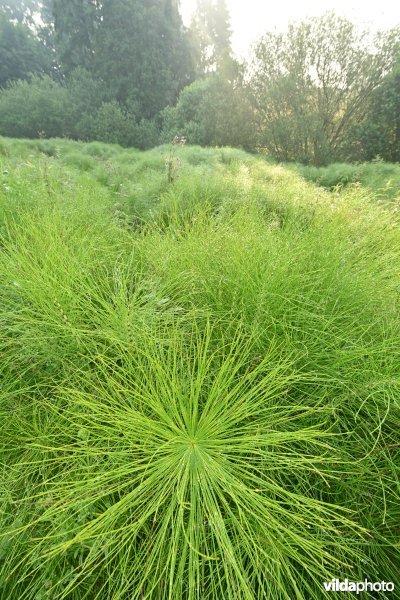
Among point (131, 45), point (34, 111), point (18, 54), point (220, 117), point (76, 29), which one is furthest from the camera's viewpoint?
point (18, 54)

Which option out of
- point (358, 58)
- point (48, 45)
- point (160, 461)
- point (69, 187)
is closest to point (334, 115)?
point (358, 58)

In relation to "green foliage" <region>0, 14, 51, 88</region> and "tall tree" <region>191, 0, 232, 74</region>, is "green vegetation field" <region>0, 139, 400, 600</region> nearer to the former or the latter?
"tall tree" <region>191, 0, 232, 74</region>

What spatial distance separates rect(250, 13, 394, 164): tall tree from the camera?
8.84 metres

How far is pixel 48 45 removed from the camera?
20.5 meters

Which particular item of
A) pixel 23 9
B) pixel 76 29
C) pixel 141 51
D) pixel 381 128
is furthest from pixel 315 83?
pixel 23 9

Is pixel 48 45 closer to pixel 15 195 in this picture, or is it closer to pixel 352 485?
pixel 15 195

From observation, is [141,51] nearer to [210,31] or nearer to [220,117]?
[210,31]

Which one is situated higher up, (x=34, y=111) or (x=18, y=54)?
(x=18, y=54)

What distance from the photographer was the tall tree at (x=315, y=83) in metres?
8.84

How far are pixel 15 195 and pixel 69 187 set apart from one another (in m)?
0.58

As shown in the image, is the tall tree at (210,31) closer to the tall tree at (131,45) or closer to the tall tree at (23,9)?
the tall tree at (131,45)

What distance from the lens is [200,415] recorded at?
3.00 ft

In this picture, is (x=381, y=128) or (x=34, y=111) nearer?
(x=381, y=128)

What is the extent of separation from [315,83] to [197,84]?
4.53 meters
